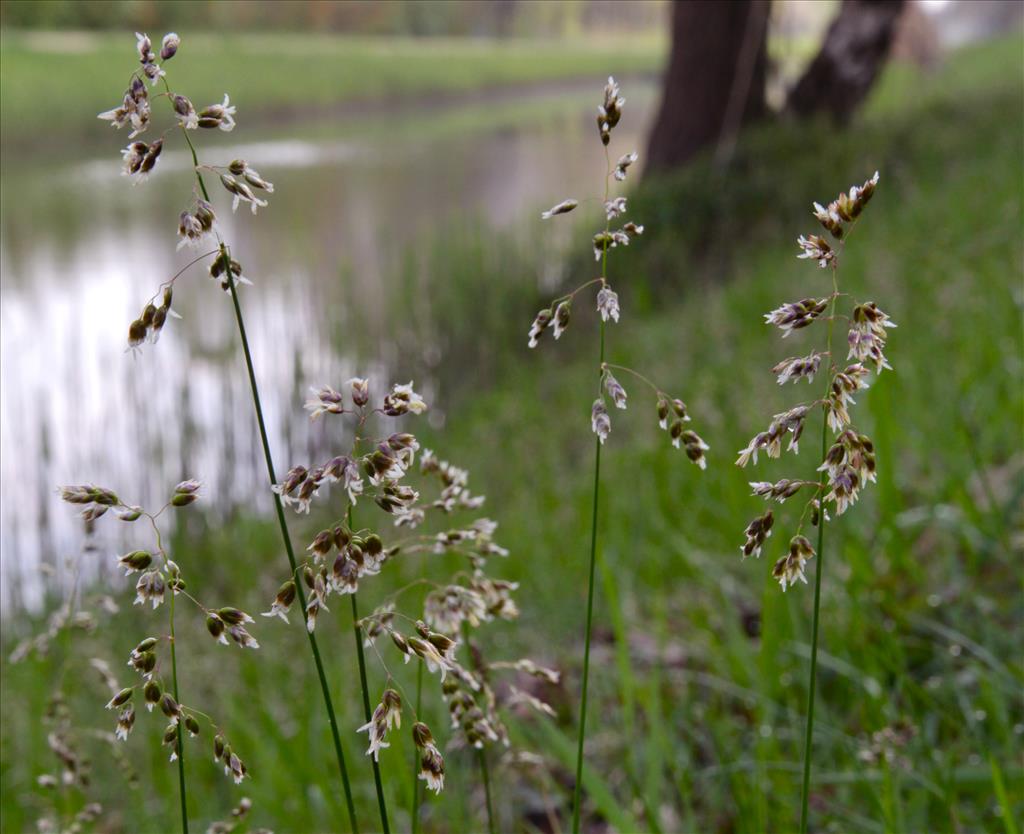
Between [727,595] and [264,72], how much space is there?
1267 inches

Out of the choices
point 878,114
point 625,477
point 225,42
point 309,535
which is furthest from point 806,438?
point 225,42

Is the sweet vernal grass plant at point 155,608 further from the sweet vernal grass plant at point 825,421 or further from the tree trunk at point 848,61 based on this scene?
the tree trunk at point 848,61

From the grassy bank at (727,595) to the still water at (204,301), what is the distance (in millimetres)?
671

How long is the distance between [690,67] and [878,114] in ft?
8.37

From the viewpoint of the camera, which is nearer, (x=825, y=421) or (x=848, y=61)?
(x=825, y=421)

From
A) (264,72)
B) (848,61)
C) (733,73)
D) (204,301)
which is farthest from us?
(264,72)

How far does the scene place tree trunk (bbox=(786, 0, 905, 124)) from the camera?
32.1ft

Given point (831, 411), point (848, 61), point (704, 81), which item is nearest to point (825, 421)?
point (831, 411)

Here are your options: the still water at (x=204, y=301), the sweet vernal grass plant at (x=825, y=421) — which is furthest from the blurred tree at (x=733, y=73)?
the sweet vernal grass plant at (x=825, y=421)

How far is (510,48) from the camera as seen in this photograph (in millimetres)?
51188

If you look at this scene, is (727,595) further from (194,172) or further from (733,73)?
(733,73)

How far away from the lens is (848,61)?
9.86 meters

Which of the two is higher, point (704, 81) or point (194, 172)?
point (704, 81)

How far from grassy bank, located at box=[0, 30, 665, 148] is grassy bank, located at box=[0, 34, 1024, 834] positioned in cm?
1202
